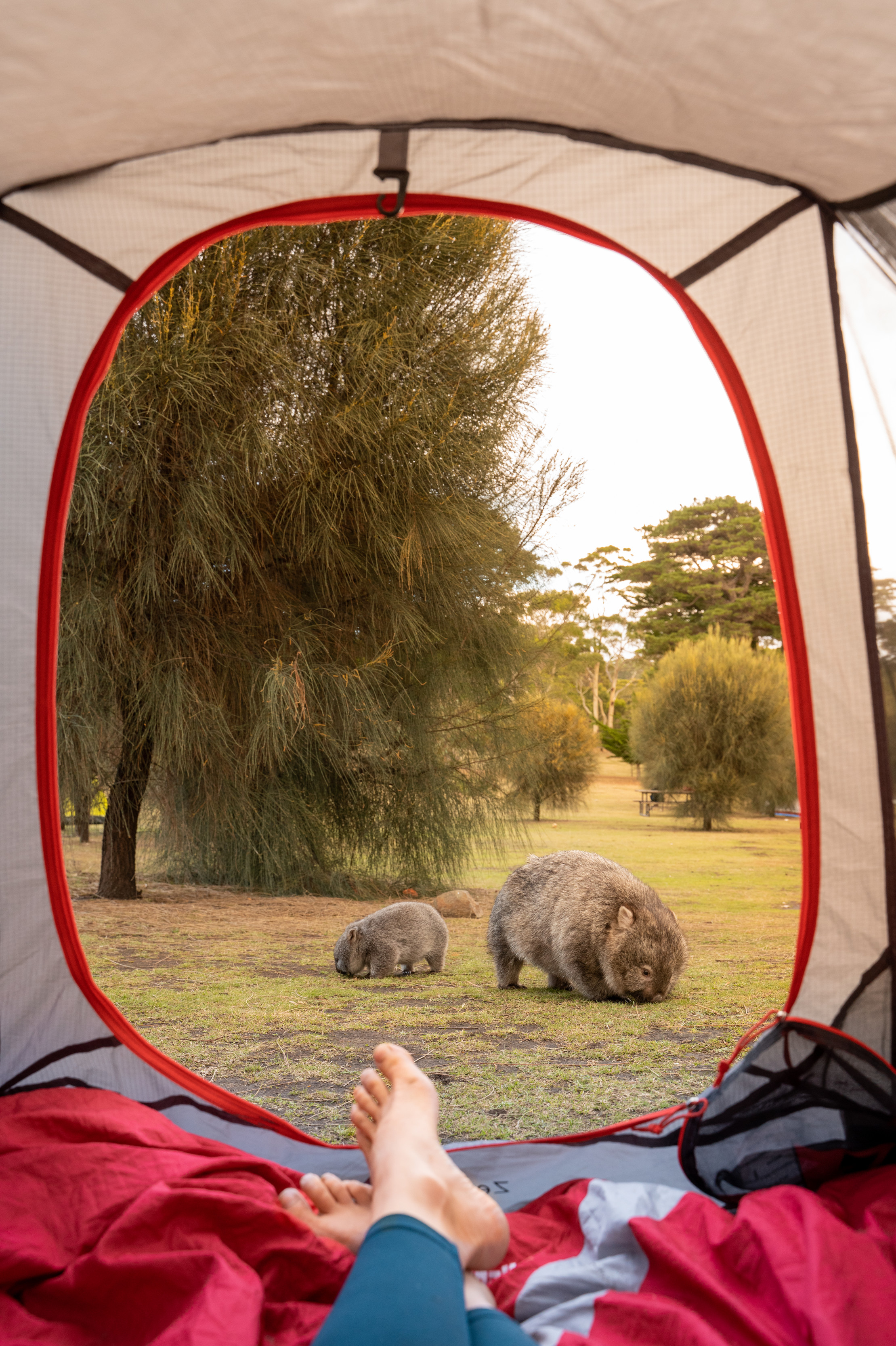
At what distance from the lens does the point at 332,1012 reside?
10.2ft

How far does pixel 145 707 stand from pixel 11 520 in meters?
3.46

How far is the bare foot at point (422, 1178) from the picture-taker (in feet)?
3.09

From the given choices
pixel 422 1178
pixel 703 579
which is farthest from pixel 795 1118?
pixel 703 579

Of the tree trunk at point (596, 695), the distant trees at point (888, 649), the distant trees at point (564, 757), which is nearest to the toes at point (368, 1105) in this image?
the distant trees at point (888, 649)

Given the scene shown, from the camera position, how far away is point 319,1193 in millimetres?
1166

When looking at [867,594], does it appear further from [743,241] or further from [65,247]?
[65,247]

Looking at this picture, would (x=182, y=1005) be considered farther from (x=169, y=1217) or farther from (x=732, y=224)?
(x=732, y=224)

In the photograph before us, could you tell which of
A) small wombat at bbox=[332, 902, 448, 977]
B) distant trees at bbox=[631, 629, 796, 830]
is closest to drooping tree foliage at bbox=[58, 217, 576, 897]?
small wombat at bbox=[332, 902, 448, 977]

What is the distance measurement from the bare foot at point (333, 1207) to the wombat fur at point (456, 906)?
162 inches

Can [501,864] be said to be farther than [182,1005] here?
Yes

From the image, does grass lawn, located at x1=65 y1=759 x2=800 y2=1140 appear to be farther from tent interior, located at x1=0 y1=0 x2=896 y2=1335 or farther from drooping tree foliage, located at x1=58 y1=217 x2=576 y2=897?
tent interior, located at x1=0 y1=0 x2=896 y2=1335

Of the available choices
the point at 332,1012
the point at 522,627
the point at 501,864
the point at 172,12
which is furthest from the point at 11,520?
the point at 501,864

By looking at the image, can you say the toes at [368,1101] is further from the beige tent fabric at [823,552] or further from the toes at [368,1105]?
the beige tent fabric at [823,552]

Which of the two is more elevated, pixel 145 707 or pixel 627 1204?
pixel 145 707
